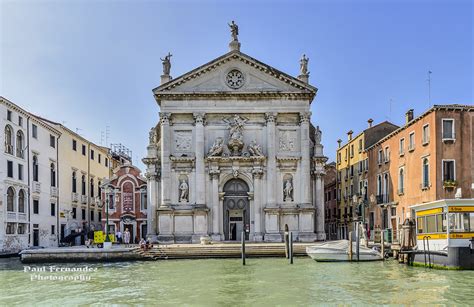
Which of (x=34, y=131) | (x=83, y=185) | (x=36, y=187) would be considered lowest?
(x=83, y=185)

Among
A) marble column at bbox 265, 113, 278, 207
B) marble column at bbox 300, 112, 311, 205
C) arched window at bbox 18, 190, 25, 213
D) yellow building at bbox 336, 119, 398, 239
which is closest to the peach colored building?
yellow building at bbox 336, 119, 398, 239

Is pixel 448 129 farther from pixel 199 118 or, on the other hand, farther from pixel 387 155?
pixel 199 118

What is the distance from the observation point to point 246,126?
37531 millimetres

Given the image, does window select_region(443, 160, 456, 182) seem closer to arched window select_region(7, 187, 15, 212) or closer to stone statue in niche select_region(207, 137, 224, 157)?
stone statue in niche select_region(207, 137, 224, 157)

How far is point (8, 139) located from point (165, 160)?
9418 millimetres

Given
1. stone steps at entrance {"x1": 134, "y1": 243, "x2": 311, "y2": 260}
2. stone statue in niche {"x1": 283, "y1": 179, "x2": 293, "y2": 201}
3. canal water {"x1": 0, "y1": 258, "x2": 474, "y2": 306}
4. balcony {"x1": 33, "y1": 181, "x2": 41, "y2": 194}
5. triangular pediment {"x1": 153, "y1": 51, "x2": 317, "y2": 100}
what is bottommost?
stone steps at entrance {"x1": 134, "y1": 243, "x2": 311, "y2": 260}

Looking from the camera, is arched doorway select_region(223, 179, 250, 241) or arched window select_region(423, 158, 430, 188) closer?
arched window select_region(423, 158, 430, 188)

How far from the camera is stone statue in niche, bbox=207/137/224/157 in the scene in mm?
36875

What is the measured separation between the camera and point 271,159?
37.1 m

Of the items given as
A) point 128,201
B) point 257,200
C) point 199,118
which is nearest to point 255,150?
point 257,200

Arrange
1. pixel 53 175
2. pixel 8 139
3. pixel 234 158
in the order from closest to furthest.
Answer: pixel 8 139, pixel 234 158, pixel 53 175

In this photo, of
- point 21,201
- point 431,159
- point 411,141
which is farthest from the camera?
point 21,201

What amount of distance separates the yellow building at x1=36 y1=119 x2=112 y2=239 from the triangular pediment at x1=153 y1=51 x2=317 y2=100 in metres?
10.0

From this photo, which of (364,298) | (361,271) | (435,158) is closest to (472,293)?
(364,298)
